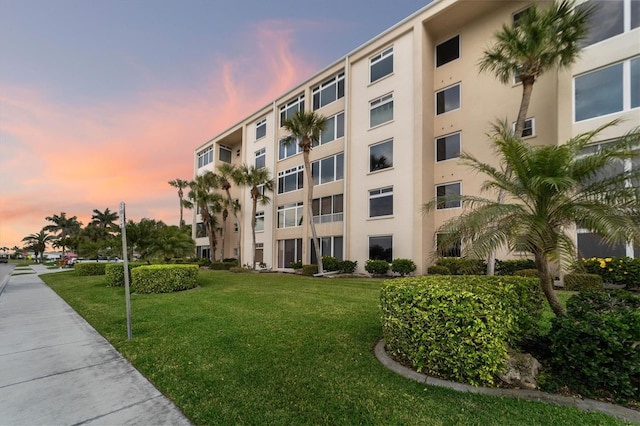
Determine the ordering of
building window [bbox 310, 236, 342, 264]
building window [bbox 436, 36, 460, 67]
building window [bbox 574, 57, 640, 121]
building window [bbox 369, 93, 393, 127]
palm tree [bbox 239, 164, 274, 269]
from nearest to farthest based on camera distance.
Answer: building window [bbox 574, 57, 640, 121] < building window [bbox 436, 36, 460, 67] < building window [bbox 369, 93, 393, 127] < building window [bbox 310, 236, 342, 264] < palm tree [bbox 239, 164, 274, 269]

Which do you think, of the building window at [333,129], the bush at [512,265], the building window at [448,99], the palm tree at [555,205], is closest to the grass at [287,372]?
the palm tree at [555,205]

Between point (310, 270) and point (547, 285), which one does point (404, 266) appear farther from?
point (547, 285)

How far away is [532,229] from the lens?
4.79m

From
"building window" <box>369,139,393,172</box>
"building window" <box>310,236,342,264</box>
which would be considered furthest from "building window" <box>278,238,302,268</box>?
"building window" <box>369,139,393,172</box>

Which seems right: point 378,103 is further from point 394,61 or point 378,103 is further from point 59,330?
point 59,330

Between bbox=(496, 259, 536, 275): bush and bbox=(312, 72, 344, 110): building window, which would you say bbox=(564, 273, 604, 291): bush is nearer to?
bbox=(496, 259, 536, 275): bush

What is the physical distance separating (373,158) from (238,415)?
18403 millimetres

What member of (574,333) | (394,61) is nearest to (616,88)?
(394,61)

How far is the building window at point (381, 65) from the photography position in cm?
1981

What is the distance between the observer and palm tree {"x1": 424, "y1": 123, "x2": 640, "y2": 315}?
458 centimetres

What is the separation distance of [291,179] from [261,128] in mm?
8337

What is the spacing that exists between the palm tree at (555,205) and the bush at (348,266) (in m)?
14.9

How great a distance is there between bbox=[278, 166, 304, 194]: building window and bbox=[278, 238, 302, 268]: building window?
181 inches

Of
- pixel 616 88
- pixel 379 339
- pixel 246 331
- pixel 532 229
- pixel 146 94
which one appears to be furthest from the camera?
pixel 146 94
